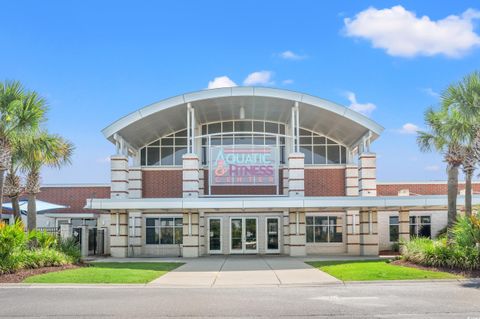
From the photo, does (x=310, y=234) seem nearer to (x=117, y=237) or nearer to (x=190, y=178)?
(x=190, y=178)

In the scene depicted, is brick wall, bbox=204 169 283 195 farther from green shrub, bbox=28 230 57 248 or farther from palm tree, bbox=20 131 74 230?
green shrub, bbox=28 230 57 248

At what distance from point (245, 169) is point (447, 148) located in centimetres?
1009

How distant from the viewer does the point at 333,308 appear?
12.1m

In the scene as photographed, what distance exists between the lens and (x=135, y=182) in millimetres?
32000

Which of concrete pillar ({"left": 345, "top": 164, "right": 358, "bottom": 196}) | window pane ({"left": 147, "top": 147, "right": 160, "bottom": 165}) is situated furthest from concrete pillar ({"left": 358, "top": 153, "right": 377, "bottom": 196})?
window pane ({"left": 147, "top": 147, "right": 160, "bottom": 165})

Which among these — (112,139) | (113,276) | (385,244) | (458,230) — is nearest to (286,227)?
(385,244)

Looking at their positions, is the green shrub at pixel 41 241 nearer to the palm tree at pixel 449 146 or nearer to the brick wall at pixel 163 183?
the brick wall at pixel 163 183

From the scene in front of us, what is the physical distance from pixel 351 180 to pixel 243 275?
13876 mm

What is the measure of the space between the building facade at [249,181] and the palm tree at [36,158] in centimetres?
327

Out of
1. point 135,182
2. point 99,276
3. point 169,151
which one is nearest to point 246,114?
point 169,151

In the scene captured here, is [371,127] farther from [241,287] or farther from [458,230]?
[241,287]

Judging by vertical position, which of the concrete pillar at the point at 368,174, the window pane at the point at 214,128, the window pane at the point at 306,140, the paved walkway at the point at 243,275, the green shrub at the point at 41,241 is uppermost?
the window pane at the point at 214,128

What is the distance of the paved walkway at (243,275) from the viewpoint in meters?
17.1

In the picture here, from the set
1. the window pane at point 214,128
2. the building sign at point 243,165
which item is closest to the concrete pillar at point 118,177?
the building sign at point 243,165
